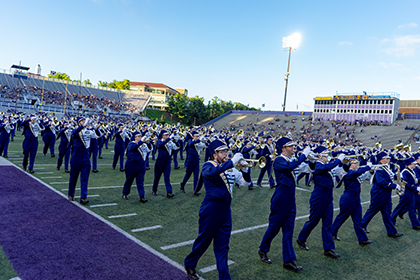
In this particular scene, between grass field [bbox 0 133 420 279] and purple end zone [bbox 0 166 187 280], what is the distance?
0.32 metres

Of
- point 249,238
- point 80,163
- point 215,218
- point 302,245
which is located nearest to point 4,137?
point 80,163

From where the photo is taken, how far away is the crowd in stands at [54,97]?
44.1m

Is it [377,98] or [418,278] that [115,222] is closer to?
[418,278]

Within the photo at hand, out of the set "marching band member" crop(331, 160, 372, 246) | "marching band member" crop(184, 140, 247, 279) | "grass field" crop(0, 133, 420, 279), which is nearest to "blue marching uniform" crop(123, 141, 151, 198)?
"grass field" crop(0, 133, 420, 279)

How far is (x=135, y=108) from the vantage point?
61500 mm

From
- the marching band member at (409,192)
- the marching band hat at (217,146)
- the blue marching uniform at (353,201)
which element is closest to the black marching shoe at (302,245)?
the blue marching uniform at (353,201)

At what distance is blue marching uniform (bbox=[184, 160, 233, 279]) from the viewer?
12.6ft

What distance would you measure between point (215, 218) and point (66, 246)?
2.75 metres

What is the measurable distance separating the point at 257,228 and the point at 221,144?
3.23 metres

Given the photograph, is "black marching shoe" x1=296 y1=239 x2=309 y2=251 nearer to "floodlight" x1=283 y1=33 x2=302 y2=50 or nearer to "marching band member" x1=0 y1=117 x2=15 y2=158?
"marching band member" x1=0 y1=117 x2=15 y2=158

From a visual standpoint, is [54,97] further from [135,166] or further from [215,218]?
[215,218]

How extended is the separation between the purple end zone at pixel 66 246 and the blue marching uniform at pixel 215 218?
65 cm

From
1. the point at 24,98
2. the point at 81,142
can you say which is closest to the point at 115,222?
the point at 81,142

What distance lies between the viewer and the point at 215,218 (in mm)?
3865
